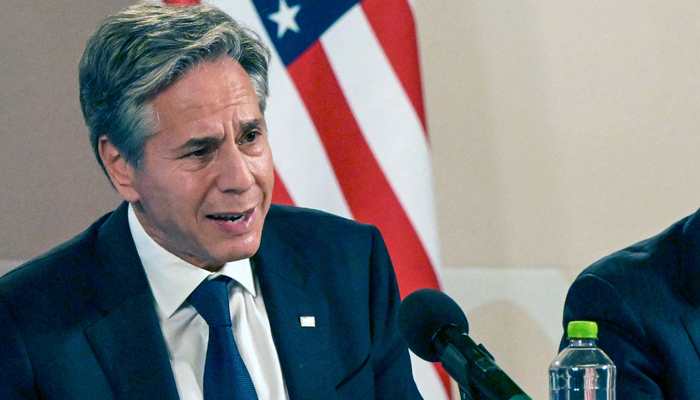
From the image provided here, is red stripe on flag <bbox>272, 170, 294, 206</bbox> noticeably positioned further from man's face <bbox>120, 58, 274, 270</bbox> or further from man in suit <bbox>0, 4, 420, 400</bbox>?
man's face <bbox>120, 58, 274, 270</bbox>

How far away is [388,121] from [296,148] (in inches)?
11.3

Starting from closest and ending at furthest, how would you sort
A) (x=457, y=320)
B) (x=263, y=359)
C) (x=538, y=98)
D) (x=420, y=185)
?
(x=457, y=320), (x=263, y=359), (x=420, y=185), (x=538, y=98)

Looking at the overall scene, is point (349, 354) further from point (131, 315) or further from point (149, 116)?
point (149, 116)

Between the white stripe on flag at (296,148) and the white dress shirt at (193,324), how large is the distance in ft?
2.32

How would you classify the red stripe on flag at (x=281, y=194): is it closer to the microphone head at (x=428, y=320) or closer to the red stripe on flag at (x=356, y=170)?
the red stripe on flag at (x=356, y=170)

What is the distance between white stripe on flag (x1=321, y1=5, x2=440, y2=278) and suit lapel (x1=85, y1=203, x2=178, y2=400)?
921 millimetres

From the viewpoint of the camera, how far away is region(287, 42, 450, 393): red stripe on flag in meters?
2.41

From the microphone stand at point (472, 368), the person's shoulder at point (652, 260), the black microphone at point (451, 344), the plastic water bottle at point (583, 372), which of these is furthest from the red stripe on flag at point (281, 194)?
the microphone stand at point (472, 368)

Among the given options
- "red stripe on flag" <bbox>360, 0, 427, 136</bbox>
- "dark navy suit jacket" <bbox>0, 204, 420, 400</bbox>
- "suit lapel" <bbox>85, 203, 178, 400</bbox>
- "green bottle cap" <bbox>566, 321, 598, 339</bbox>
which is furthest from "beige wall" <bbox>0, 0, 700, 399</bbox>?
"green bottle cap" <bbox>566, 321, 598, 339</bbox>

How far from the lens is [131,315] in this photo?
1619 millimetres

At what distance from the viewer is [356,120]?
242cm

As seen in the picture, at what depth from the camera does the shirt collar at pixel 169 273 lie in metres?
1.66

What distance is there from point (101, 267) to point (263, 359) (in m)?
0.39

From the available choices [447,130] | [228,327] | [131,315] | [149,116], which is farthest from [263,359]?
[447,130]
